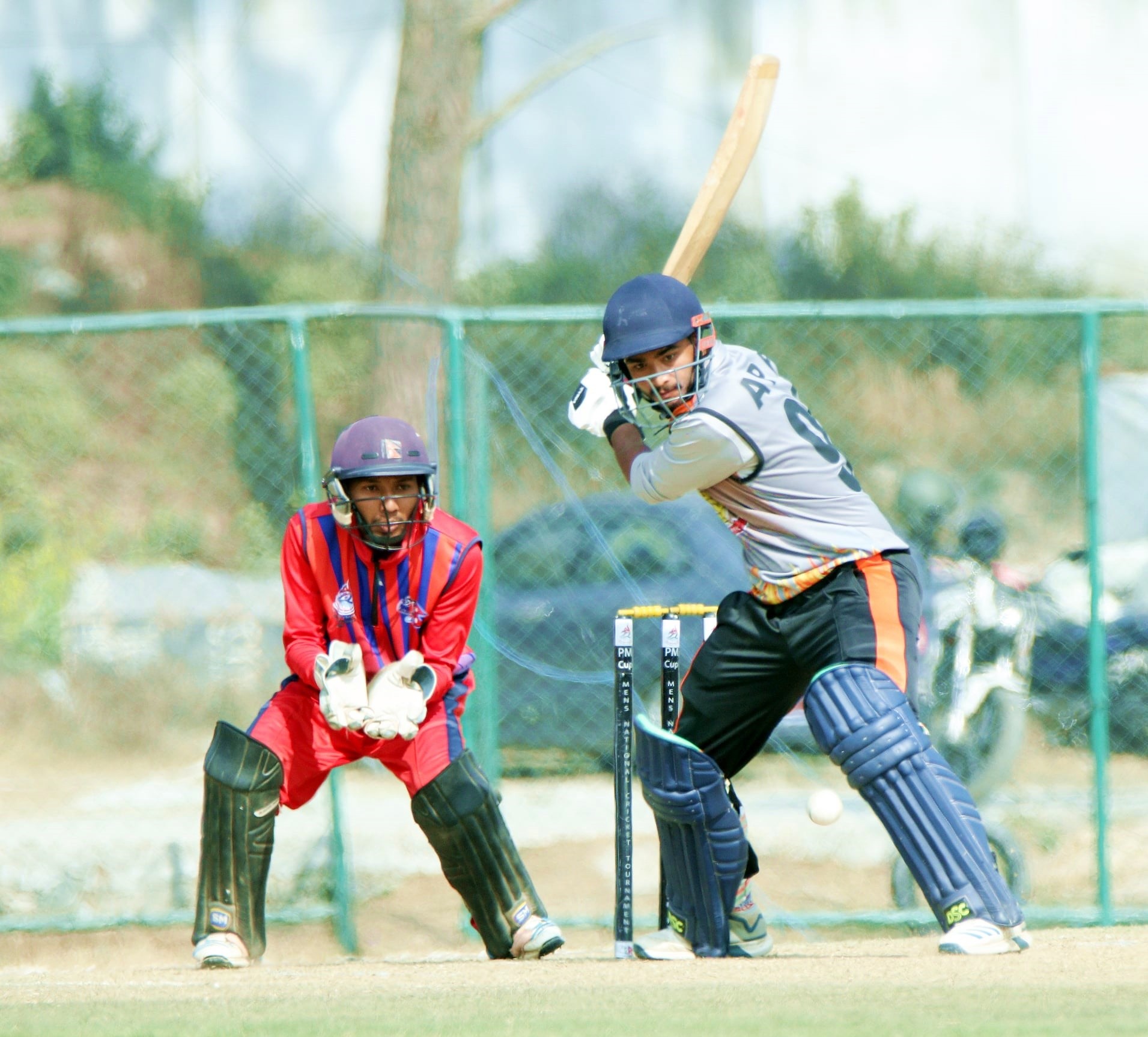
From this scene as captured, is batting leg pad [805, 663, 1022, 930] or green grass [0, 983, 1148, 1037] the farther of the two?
batting leg pad [805, 663, 1022, 930]

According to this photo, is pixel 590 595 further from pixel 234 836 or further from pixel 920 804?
pixel 920 804

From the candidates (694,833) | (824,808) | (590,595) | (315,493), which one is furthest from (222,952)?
(590,595)

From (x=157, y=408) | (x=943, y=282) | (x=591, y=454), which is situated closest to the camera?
(x=591, y=454)

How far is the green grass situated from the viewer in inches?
141

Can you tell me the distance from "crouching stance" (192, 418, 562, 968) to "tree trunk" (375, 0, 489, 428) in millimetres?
5612

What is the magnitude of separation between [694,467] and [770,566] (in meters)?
0.42

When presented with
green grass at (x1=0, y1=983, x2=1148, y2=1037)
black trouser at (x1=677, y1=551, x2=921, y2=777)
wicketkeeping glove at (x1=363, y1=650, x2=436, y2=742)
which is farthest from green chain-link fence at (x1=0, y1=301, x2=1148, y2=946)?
green grass at (x1=0, y1=983, x2=1148, y2=1037)

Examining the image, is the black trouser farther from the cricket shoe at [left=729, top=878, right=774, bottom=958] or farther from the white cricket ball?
the cricket shoe at [left=729, top=878, right=774, bottom=958]

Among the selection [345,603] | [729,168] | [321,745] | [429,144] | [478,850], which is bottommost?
[478,850]

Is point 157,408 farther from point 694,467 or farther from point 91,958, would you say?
point 694,467

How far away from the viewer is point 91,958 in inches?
266

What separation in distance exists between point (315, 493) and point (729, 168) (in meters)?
2.12

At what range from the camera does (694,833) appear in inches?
194

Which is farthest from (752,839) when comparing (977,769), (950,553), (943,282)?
(943,282)
